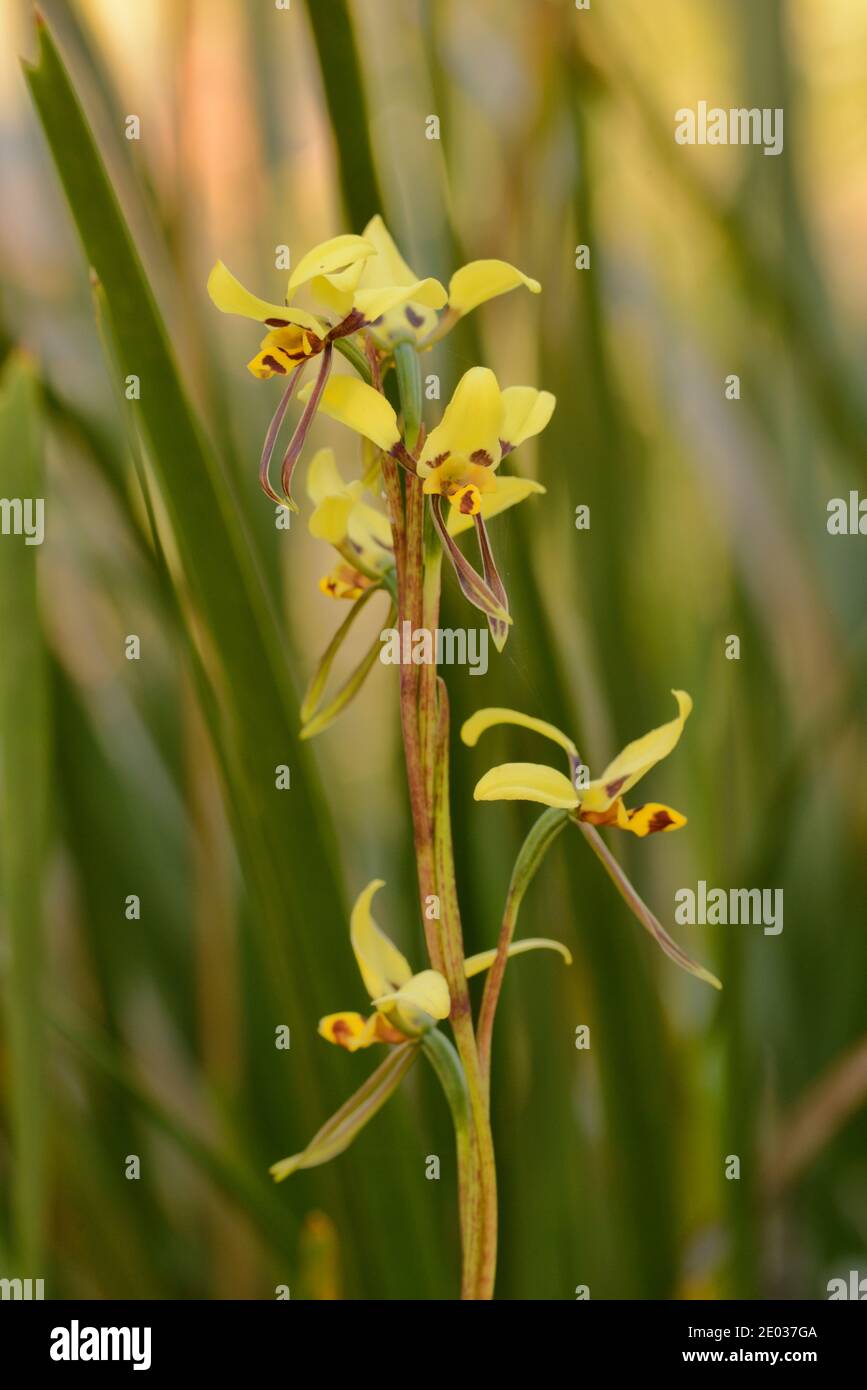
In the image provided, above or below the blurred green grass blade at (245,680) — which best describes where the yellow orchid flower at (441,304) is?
above

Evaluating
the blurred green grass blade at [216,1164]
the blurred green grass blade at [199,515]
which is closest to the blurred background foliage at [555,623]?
the blurred green grass blade at [216,1164]

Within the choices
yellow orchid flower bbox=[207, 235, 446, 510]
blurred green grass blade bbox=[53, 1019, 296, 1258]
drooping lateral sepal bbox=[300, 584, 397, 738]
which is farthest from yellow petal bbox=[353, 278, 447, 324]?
blurred green grass blade bbox=[53, 1019, 296, 1258]

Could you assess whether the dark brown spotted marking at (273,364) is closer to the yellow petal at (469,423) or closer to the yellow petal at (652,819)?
the yellow petal at (469,423)

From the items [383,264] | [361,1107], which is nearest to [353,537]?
[383,264]

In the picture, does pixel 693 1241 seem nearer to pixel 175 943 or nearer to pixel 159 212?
pixel 175 943

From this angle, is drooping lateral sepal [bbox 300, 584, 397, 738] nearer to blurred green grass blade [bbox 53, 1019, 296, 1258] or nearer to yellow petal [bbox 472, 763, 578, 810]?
yellow petal [bbox 472, 763, 578, 810]
